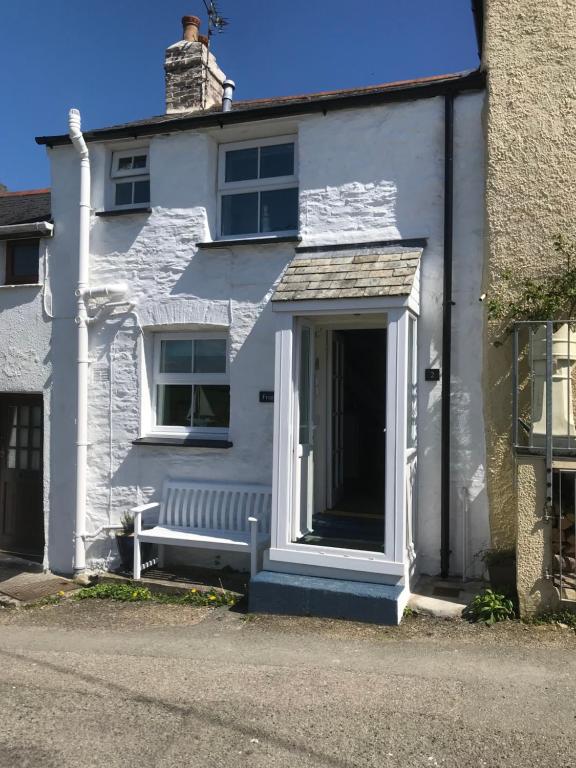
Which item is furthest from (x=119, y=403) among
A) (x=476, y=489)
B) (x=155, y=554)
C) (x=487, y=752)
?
(x=487, y=752)

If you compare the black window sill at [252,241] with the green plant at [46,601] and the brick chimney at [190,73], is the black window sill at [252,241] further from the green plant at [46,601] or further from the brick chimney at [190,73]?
the green plant at [46,601]

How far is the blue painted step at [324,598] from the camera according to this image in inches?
217

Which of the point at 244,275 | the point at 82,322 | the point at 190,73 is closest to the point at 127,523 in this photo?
the point at 82,322

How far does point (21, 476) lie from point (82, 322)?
98.6 inches

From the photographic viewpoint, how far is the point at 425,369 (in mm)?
6488

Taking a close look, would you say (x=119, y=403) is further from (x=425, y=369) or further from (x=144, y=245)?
(x=425, y=369)

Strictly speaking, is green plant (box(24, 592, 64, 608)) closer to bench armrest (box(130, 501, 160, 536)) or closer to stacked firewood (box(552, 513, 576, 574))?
bench armrest (box(130, 501, 160, 536))

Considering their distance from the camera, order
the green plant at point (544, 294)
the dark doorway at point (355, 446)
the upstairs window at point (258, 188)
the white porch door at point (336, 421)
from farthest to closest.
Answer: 1. the white porch door at point (336, 421)
2. the upstairs window at point (258, 188)
3. the dark doorway at point (355, 446)
4. the green plant at point (544, 294)

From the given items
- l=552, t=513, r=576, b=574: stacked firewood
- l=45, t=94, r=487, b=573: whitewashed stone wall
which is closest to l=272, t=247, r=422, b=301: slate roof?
l=45, t=94, r=487, b=573: whitewashed stone wall

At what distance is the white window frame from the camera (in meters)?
7.48

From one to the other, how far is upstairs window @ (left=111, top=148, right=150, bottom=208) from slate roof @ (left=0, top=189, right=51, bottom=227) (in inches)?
43.8

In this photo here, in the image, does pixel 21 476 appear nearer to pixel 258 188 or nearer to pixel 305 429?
pixel 305 429

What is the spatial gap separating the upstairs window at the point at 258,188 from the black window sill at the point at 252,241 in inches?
11.0

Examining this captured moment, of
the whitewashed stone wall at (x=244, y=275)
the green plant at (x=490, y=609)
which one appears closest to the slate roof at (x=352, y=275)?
the whitewashed stone wall at (x=244, y=275)
